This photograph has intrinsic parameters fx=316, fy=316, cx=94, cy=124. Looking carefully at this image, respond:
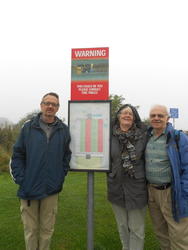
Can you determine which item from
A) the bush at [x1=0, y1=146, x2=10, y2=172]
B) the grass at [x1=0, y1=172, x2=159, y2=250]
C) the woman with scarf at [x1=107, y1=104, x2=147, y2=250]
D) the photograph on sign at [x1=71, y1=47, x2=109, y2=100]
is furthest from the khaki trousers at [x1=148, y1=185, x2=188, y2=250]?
the bush at [x1=0, y1=146, x2=10, y2=172]

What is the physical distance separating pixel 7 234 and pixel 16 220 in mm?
821

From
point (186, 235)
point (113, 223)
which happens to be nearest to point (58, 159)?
point (186, 235)

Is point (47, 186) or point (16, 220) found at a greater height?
point (47, 186)

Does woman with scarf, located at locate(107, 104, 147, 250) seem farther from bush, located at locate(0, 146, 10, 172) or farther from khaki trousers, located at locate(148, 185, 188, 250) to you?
bush, located at locate(0, 146, 10, 172)

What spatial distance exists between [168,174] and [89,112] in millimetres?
1336

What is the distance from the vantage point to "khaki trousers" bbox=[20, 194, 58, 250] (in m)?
4.14

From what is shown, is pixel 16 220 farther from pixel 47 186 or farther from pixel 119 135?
pixel 119 135

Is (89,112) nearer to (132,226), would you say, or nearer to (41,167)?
(41,167)

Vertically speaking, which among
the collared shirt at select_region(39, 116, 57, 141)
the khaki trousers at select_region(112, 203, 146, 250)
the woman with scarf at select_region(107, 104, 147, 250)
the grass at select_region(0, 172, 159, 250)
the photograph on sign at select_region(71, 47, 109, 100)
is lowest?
the grass at select_region(0, 172, 159, 250)

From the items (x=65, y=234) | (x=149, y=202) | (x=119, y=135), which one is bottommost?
(x=65, y=234)

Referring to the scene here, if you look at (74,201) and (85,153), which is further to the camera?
(74,201)

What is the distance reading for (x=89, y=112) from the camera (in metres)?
4.37

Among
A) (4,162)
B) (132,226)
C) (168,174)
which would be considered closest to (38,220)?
(132,226)

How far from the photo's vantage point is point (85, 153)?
14.3 ft
